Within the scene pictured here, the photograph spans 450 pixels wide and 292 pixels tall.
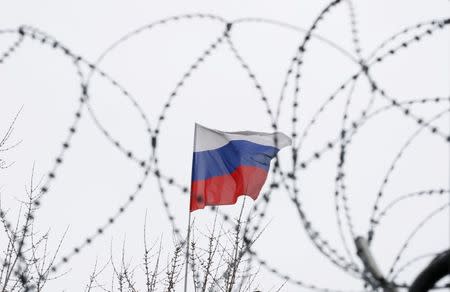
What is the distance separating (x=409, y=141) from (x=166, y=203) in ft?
6.04

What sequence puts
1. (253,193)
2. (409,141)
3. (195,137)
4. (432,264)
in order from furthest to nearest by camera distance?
(195,137), (253,193), (409,141), (432,264)

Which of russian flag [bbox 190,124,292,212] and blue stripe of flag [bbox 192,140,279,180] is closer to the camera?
russian flag [bbox 190,124,292,212]

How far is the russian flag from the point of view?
9.91m

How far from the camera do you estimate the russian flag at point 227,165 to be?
32.5ft

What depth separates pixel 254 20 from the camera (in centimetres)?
449

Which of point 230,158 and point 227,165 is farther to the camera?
point 230,158

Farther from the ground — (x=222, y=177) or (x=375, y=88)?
(x=222, y=177)

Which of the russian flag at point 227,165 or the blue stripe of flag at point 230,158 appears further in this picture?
the blue stripe of flag at point 230,158

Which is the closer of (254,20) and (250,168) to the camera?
(254,20)

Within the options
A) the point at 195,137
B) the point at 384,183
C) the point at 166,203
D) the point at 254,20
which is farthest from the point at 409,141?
the point at 195,137

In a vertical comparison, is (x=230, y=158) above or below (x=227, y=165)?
above

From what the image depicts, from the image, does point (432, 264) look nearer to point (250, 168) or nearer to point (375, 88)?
point (375, 88)

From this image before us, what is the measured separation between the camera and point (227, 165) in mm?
10617

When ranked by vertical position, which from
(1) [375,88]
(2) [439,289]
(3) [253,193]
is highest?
(3) [253,193]
